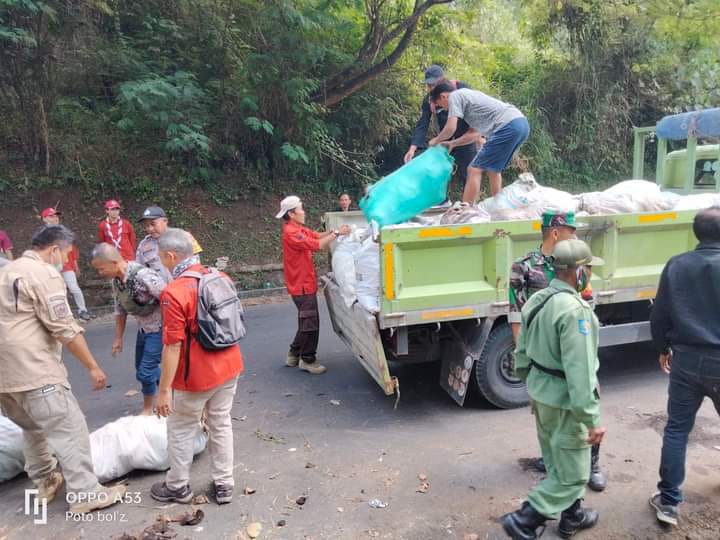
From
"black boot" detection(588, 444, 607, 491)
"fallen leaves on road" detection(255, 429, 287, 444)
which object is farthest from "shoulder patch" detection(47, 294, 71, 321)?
"black boot" detection(588, 444, 607, 491)

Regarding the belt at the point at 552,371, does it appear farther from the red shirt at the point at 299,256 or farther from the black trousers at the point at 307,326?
the black trousers at the point at 307,326

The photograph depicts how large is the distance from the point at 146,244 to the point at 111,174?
6.26 meters

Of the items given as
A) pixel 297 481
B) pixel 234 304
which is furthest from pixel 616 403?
pixel 234 304

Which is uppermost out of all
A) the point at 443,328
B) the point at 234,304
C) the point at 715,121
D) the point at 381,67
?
the point at 381,67

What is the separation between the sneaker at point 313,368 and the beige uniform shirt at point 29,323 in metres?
2.68

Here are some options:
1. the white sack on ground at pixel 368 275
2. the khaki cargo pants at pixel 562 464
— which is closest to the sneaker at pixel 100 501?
the white sack on ground at pixel 368 275

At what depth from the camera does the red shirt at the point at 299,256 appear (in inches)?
202

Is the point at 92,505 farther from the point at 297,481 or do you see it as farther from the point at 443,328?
the point at 443,328

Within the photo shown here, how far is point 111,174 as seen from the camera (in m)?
9.97

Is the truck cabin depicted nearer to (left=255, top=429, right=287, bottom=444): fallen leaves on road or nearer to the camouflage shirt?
the camouflage shirt

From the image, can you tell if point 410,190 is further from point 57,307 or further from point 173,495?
point 173,495

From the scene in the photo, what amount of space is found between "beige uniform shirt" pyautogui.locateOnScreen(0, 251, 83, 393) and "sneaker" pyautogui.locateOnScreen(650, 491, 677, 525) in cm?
334

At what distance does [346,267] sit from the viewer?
14.5 ft

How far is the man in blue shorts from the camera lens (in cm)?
486
